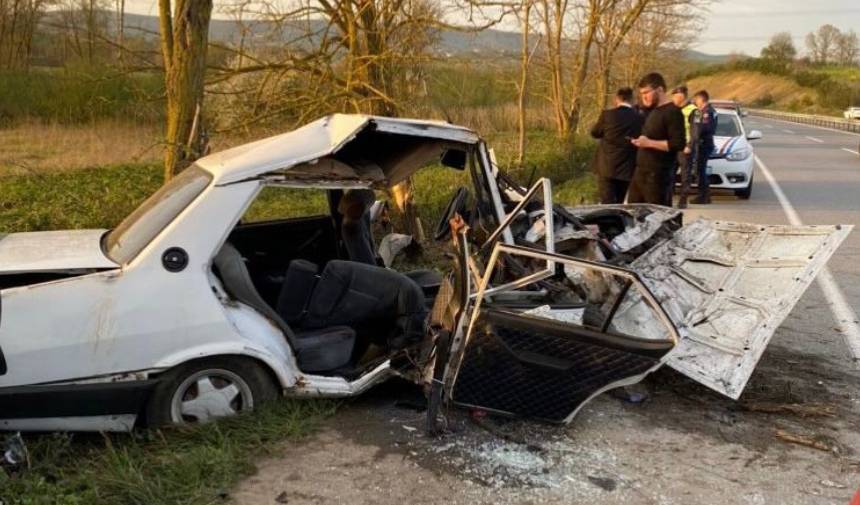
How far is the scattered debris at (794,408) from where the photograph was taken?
14.7 ft

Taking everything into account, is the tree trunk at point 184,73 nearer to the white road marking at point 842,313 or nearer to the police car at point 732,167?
the white road marking at point 842,313

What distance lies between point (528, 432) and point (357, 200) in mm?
2055

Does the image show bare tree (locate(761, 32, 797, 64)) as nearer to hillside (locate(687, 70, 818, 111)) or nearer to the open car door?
hillside (locate(687, 70, 818, 111))

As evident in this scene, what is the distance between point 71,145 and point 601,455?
75.4 ft

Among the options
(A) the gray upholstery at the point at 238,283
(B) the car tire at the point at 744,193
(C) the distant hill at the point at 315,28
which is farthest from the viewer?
(B) the car tire at the point at 744,193

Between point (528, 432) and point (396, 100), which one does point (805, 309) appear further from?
point (396, 100)

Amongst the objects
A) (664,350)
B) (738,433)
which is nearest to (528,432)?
(664,350)

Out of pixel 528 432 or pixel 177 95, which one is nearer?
pixel 528 432

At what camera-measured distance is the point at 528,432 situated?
164 inches

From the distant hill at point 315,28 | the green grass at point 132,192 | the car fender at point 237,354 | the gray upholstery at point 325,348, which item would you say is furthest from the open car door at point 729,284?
the distant hill at point 315,28

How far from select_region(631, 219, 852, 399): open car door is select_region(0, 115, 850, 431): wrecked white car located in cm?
1

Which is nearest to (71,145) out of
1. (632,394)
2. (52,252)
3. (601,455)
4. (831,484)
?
(52,252)

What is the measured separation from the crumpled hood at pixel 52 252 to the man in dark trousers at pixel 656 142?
5.49 meters

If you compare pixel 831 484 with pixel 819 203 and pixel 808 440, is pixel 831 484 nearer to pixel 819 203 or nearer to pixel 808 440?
pixel 808 440
